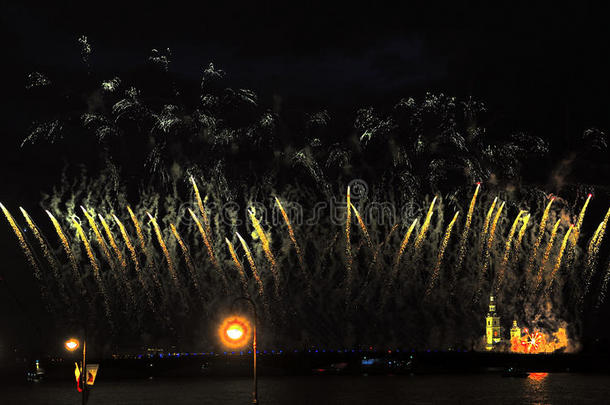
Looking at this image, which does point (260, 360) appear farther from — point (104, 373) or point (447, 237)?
point (447, 237)

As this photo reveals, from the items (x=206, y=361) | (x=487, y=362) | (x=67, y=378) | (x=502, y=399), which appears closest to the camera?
(x=502, y=399)

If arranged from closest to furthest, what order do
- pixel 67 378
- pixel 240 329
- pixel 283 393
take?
pixel 240 329 < pixel 283 393 < pixel 67 378

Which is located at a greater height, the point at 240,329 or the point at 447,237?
the point at 447,237

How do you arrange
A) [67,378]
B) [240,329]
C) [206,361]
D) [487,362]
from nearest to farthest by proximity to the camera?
[240,329] < [206,361] < [67,378] < [487,362]

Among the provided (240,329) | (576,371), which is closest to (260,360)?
(576,371)

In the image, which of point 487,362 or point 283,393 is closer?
point 283,393

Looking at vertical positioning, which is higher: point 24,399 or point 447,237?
point 447,237

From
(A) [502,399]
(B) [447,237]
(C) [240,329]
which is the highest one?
(B) [447,237]

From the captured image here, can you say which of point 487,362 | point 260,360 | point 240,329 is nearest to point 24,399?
point 240,329

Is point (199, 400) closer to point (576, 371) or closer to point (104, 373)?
point (104, 373)
